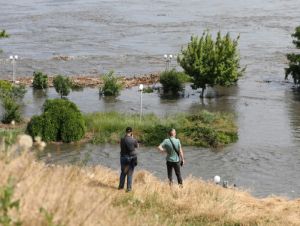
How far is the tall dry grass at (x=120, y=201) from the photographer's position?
615cm

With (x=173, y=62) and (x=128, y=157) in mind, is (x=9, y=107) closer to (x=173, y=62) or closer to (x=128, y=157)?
(x=128, y=157)

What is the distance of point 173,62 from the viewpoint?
56.8 meters

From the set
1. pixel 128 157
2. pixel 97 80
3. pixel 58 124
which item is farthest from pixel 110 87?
pixel 128 157

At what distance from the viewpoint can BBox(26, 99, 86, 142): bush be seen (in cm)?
3092

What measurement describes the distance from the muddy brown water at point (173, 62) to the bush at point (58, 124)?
805mm

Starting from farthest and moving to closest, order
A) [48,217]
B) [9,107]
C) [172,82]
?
[172,82]
[9,107]
[48,217]

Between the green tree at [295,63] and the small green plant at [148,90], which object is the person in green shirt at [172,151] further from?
the green tree at [295,63]

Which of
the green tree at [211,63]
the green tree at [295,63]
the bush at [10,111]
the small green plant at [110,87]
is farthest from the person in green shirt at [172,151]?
→ the green tree at [295,63]

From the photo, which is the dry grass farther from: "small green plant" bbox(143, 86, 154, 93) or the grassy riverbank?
"small green plant" bbox(143, 86, 154, 93)

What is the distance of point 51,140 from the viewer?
31.3m

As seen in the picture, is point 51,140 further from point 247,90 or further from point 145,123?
point 247,90

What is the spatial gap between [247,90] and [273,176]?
68.9 feet

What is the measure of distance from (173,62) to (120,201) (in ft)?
147

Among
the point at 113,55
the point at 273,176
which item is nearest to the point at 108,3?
the point at 113,55
